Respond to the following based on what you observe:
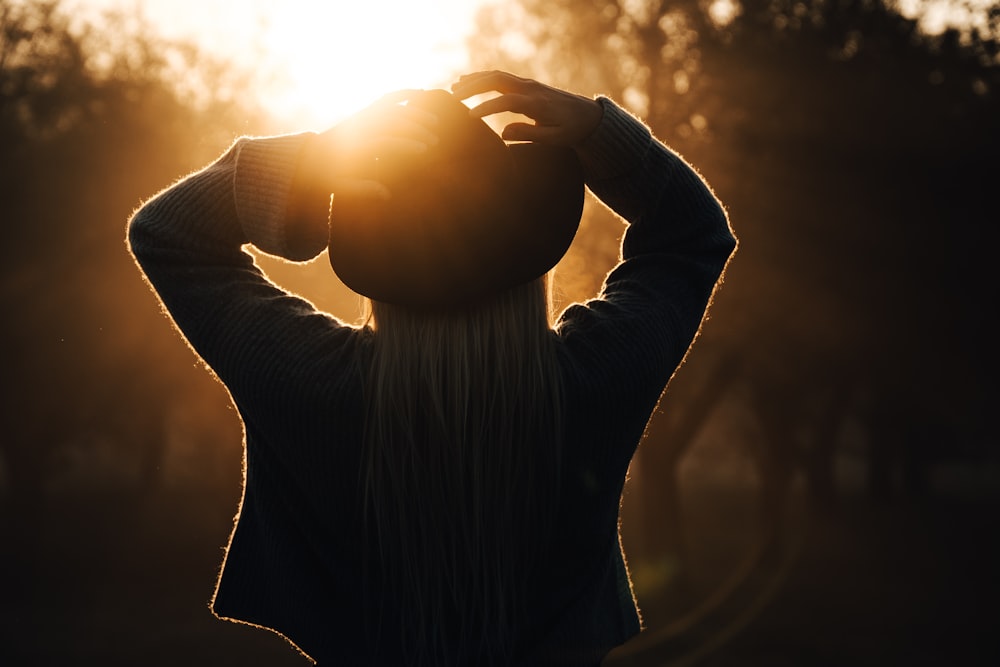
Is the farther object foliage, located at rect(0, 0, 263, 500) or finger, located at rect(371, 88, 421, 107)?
foliage, located at rect(0, 0, 263, 500)

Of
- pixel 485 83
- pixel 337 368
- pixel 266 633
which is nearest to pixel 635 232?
pixel 485 83

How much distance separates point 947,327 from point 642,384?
1475cm

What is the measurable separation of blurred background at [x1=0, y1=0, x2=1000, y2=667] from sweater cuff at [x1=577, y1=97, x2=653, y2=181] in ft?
31.5

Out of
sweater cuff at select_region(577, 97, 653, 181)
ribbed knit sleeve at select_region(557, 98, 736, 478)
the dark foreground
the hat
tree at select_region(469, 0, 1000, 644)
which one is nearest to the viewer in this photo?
the hat

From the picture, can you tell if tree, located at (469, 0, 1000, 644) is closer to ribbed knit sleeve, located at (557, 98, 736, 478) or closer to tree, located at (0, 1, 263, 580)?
tree, located at (0, 1, 263, 580)

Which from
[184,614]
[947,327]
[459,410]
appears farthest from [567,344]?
[184,614]

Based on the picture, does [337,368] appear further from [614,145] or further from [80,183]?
[80,183]

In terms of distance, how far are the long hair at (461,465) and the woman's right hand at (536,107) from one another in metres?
0.29

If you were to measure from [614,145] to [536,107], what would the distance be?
20cm

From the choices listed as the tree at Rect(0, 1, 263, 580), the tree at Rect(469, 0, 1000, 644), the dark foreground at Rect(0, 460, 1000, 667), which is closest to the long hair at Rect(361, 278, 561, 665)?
the tree at Rect(469, 0, 1000, 644)

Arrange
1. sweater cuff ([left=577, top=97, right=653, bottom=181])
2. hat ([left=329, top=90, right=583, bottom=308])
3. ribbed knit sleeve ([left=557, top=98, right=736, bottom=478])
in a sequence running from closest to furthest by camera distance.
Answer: hat ([left=329, top=90, right=583, bottom=308]) → ribbed knit sleeve ([left=557, top=98, right=736, bottom=478]) → sweater cuff ([left=577, top=97, right=653, bottom=181])

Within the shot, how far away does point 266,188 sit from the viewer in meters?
1.78

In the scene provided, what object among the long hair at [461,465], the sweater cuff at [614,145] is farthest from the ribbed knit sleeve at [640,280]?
the long hair at [461,465]

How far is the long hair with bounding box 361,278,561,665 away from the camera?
67.2 inches
